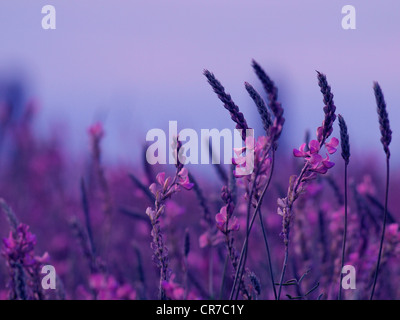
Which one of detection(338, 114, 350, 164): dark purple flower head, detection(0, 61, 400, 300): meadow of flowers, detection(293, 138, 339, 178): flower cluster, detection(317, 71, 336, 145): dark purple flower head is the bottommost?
detection(0, 61, 400, 300): meadow of flowers

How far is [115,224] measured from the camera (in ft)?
12.0

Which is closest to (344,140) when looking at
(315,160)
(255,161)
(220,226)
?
(315,160)

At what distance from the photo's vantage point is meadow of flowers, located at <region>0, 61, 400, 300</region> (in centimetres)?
125

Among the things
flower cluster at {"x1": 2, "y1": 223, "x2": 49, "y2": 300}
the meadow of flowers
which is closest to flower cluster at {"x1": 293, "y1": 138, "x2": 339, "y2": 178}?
the meadow of flowers

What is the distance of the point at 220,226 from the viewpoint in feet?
4.23

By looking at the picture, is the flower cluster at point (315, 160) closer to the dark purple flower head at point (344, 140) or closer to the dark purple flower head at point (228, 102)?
the dark purple flower head at point (344, 140)

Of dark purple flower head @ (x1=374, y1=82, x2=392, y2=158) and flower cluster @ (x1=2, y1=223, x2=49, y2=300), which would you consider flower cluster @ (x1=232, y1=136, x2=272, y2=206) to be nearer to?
dark purple flower head @ (x1=374, y1=82, x2=392, y2=158)

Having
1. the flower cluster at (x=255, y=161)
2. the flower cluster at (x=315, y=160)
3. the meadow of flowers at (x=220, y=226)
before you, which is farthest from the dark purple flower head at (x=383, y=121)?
the flower cluster at (x=255, y=161)

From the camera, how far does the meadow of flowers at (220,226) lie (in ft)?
4.11

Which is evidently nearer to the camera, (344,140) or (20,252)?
(344,140)

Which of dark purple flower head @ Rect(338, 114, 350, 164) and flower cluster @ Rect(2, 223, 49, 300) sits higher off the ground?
dark purple flower head @ Rect(338, 114, 350, 164)

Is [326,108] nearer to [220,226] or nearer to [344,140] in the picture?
[344,140]
